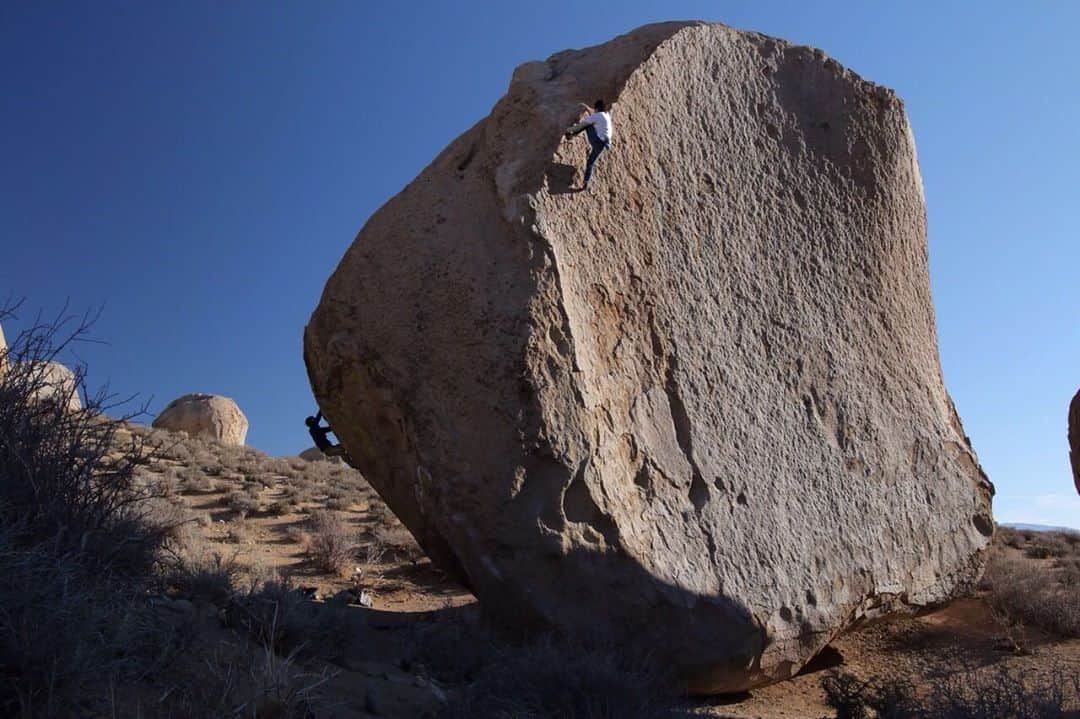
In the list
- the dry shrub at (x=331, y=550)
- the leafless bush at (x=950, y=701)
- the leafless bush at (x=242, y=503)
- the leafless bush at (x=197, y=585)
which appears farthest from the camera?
the leafless bush at (x=242, y=503)

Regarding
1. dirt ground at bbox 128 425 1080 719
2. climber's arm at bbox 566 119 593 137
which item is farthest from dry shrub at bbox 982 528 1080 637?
climber's arm at bbox 566 119 593 137

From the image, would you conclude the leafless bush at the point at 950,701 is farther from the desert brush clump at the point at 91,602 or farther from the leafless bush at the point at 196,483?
the leafless bush at the point at 196,483

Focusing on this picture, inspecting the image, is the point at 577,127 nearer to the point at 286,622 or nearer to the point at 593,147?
the point at 593,147

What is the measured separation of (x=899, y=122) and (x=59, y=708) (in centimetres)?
669

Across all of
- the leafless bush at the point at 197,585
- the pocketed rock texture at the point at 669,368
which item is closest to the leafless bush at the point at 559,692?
the pocketed rock texture at the point at 669,368

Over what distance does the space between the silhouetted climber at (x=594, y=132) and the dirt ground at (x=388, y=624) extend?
2748mm

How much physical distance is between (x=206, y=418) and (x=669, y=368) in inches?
698

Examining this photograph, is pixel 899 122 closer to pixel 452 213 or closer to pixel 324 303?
pixel 452 213

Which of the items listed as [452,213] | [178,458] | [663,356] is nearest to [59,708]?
[452,213]

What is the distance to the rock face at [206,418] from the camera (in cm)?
2066

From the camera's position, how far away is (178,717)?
294 cm

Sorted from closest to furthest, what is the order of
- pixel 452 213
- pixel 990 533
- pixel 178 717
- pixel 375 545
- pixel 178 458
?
pixel 178 717
pixel 452 213
pixel 990 533
pixel 375 545
pixel 178 458

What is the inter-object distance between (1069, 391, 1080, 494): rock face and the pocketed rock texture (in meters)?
7.77

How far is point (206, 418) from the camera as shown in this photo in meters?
20.8
